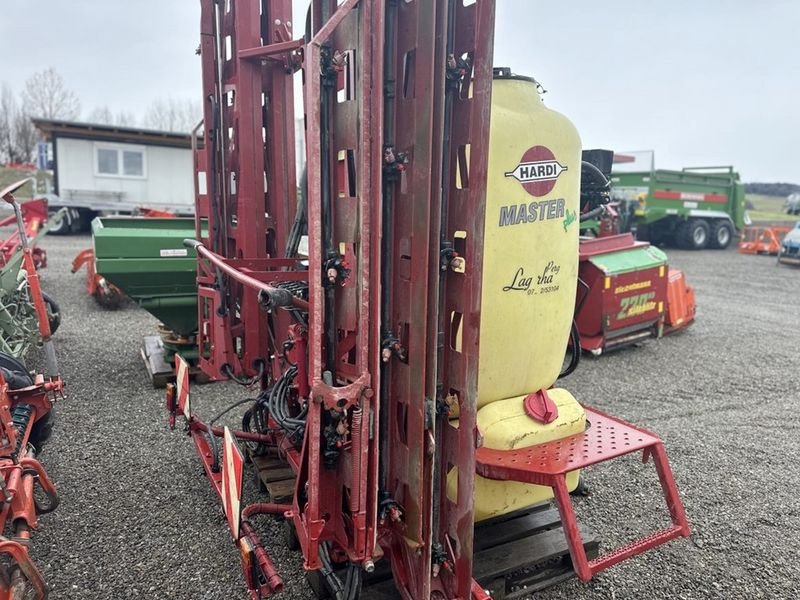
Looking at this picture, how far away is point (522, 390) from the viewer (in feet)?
8.78

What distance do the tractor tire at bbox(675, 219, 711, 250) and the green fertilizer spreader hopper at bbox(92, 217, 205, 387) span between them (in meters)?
15.7

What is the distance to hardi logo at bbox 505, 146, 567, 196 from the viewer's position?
2.38 metres

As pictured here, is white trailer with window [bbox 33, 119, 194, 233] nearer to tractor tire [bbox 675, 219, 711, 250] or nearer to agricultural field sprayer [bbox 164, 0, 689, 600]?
tractor tire [bbox 675, 219, 711, 250]

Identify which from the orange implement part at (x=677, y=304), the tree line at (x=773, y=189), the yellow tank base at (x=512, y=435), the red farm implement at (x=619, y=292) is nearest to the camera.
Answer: the yellow tank base at (x=512, y=435)

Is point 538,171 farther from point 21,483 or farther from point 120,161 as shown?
point 120,161

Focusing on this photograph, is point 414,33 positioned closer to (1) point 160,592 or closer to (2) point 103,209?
(1) point 160,592

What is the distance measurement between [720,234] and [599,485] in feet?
55.9

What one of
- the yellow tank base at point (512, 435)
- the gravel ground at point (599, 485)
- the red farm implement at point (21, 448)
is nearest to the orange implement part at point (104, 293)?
the gravel ground at point (599, 485)

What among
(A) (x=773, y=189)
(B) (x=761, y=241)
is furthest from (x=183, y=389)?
(A) (x=773, y=189)

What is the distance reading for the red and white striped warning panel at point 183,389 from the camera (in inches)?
126

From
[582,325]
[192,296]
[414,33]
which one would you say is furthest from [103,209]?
[414,33]

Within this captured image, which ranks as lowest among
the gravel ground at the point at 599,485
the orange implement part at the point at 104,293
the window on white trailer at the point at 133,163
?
the gravel ground at the point at 599,485

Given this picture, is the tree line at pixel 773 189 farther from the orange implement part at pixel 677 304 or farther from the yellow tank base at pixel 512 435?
the yellow tank base at pixel 512 435

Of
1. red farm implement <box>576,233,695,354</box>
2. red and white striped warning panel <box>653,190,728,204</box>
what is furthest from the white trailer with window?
red farm implement <box>576,233,695,354</box>
